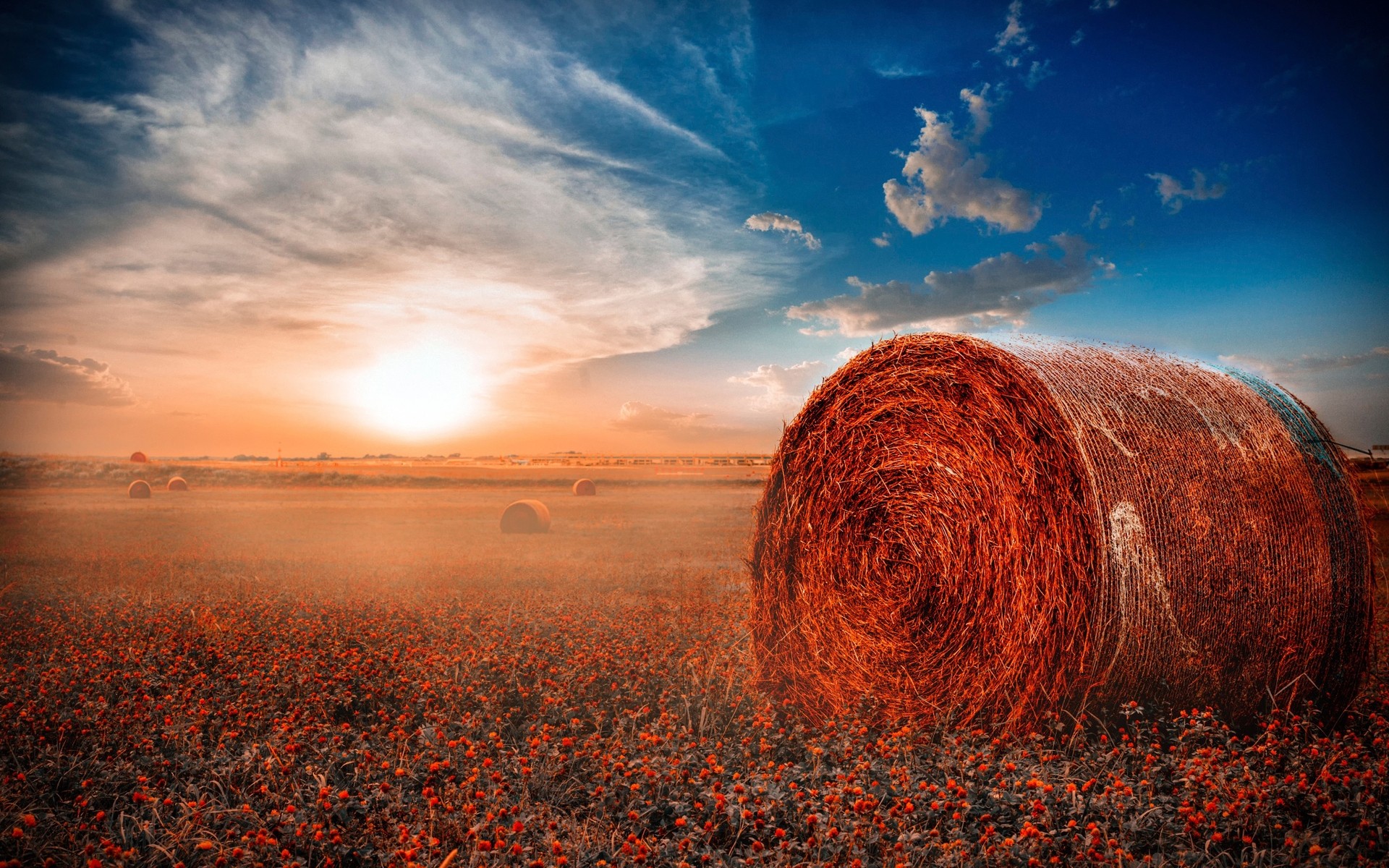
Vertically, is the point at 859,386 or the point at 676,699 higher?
the point at 859,386

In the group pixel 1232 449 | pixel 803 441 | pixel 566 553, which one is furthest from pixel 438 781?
pixel 566 553

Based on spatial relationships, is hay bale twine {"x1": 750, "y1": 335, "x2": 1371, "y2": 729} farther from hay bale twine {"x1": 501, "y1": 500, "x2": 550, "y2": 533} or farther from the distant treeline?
A: the distant treeline

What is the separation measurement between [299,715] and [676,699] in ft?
9.39

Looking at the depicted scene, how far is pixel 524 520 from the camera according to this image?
22.9m

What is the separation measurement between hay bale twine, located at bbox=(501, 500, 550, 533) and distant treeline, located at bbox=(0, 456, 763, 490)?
28.9m

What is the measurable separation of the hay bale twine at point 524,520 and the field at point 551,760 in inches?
526

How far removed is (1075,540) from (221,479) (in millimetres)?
54970

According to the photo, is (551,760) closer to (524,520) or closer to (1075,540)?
(1075,540)

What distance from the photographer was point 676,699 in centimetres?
593

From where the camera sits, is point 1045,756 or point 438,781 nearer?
point 438,781

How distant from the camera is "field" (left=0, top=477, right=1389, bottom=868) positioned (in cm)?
343

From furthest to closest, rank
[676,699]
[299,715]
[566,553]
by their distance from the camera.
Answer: [566,553] < [676,699] < [299,715]

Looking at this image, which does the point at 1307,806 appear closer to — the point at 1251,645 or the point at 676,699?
the point at 1251,645

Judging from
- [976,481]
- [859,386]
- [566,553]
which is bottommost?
[566,553]
